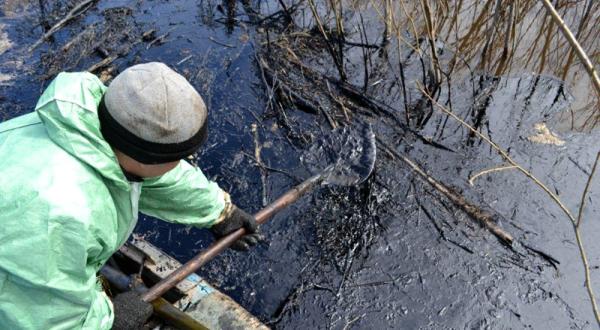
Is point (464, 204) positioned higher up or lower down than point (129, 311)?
lower down

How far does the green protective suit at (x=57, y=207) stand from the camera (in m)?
1.55

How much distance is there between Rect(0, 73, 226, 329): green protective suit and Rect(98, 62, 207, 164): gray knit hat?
8cm

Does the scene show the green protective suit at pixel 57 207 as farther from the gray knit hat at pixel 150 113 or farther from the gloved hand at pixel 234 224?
the gloved hand at pixel 234 224

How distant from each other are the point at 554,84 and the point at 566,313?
3.11 m

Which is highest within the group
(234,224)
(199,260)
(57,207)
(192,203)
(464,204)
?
(57,207)

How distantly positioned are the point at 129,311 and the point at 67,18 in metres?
5.10

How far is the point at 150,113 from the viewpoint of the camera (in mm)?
1668

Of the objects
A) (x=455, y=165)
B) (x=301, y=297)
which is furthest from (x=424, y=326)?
(x=455, y=165)

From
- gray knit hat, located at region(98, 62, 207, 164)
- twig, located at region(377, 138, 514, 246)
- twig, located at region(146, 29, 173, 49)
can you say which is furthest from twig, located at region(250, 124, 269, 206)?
gray knit hat, located at region(98, 62, 207, 164)

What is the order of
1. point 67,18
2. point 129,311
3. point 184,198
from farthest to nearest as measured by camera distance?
point 67,18, point 184,198, point 129,311

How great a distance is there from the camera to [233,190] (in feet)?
13.7

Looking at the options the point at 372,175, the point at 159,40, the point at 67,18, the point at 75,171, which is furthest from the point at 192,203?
the point at 67,18

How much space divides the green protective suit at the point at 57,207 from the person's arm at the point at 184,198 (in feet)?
1.63

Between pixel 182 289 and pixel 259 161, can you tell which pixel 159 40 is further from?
pixel 182 289
